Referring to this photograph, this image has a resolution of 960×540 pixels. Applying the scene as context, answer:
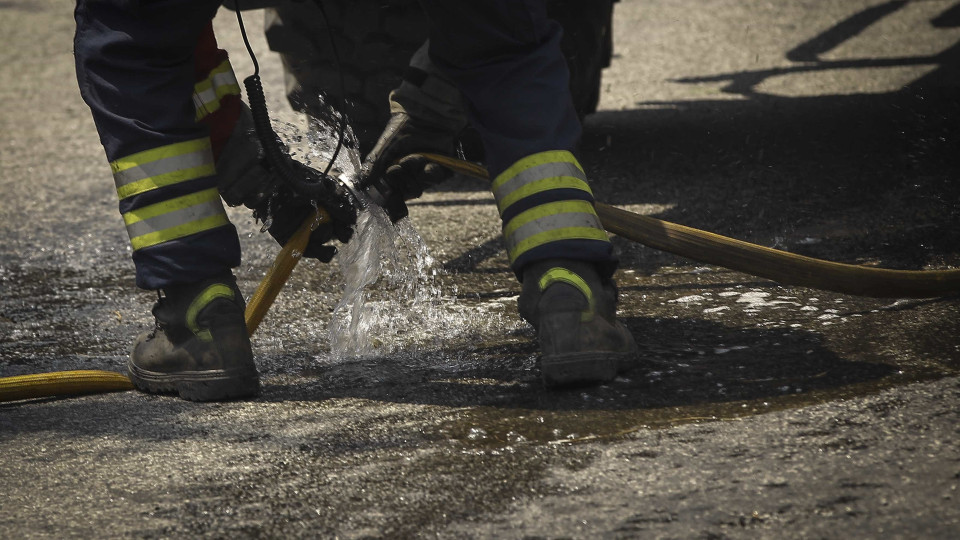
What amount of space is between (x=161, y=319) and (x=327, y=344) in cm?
43

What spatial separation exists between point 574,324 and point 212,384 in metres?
0.69

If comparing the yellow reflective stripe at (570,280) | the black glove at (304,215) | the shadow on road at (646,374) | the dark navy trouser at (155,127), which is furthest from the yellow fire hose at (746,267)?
the yellow reflective stripe at (570,280)

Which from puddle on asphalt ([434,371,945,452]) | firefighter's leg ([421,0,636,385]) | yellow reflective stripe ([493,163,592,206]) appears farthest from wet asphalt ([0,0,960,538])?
yellow reflective stripe ([493,163,592,206])

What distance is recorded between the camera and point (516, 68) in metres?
2.12

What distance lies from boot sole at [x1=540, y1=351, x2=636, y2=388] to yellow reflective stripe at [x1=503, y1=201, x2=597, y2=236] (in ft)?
0.89

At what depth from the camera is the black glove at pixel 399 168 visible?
8.40 feet

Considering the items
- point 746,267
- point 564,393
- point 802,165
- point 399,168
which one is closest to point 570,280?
point 564,393

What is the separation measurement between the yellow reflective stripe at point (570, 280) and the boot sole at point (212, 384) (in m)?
0.58

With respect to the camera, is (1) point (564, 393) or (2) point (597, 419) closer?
(2) point (597, 419)

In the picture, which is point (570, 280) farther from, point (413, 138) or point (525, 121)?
point (413, 138)

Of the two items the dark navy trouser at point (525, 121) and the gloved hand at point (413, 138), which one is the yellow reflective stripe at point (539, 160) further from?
the gloved hand at point (413, 138)

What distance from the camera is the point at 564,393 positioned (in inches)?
78.7

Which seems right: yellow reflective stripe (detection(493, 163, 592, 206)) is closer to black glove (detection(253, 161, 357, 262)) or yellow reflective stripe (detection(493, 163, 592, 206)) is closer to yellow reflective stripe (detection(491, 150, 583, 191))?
yellow reflective stripe (detection(491, 150, 583, 191))

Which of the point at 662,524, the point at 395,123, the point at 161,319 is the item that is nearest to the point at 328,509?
the point at 662,524
